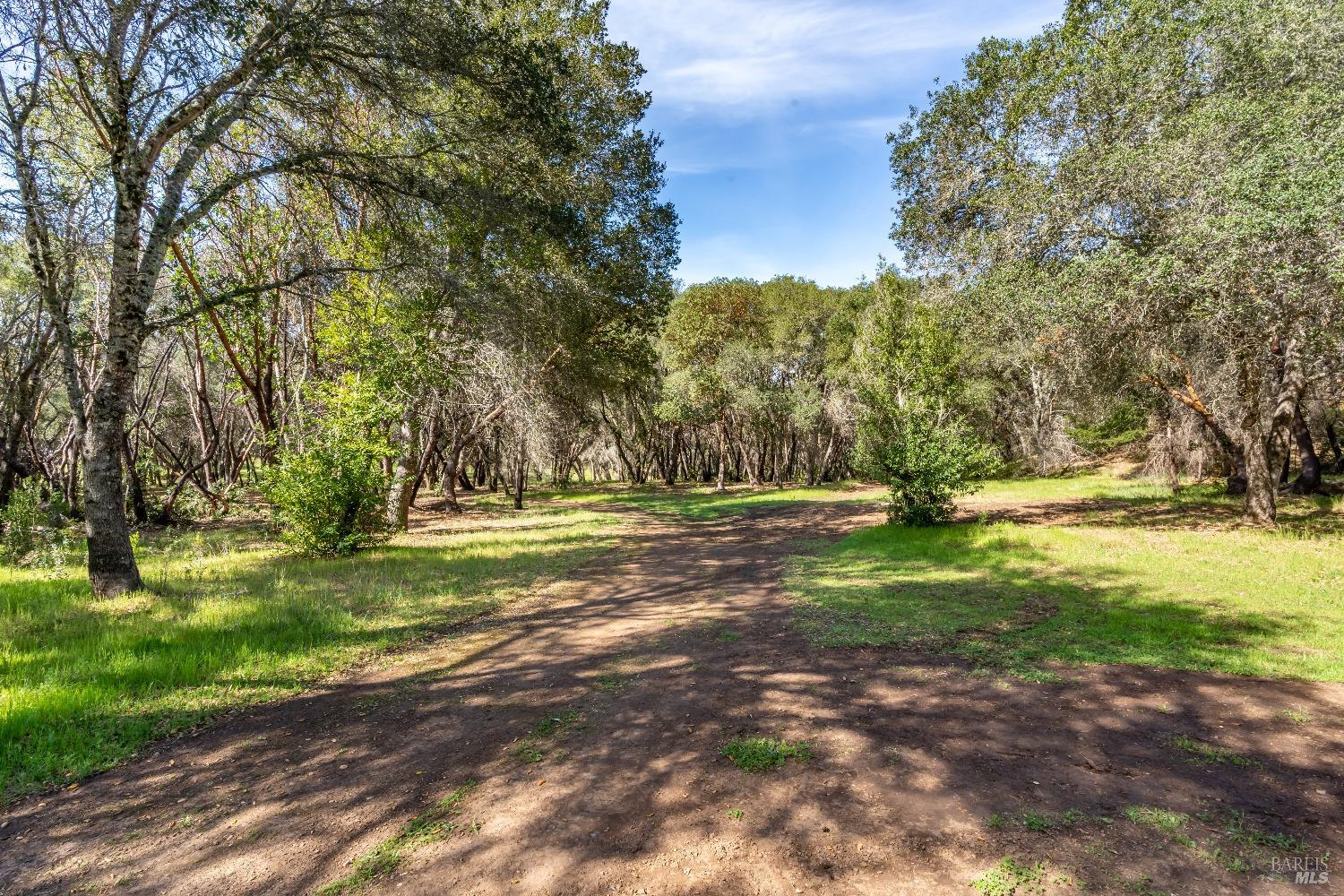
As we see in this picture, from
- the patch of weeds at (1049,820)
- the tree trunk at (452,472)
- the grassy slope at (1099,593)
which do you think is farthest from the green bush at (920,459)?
the tree trunk at (452,472)

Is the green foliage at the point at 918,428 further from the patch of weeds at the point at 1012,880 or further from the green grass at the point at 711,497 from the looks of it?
the patch of weeds at the point at 1012,880

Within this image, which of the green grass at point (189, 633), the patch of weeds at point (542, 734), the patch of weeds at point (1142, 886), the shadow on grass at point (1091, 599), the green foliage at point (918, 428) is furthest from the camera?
the green foliage at point (918, 428)

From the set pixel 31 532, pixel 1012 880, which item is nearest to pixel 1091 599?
pixel 1012 880

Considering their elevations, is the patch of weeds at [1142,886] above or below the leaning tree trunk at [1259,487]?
below

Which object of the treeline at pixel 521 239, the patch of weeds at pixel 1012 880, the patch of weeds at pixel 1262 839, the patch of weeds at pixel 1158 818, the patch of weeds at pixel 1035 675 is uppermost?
the treeline at pixel 521 239

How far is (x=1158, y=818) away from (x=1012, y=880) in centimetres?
114

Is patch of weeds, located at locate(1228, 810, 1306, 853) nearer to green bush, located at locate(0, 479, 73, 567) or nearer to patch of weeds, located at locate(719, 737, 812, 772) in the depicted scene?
patch of weeds, located at locate(719, 737, 812, 772)

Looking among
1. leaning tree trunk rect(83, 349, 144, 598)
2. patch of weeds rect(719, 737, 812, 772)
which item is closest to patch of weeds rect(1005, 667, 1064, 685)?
patch of weeds rect(719, 737, 812, 772)

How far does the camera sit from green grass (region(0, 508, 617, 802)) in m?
4.44

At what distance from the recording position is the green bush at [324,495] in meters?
11.2

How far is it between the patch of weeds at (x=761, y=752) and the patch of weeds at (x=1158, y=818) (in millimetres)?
1766

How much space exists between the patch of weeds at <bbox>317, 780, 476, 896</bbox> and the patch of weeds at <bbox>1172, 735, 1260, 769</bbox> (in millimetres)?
4714

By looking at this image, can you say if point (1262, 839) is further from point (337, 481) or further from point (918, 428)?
point (337, 481)

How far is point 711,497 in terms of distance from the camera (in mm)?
30797
